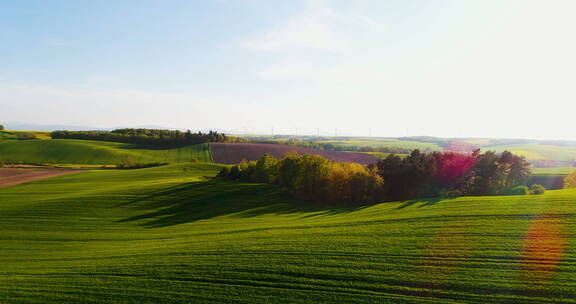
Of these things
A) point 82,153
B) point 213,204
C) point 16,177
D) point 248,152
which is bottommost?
point 213,204

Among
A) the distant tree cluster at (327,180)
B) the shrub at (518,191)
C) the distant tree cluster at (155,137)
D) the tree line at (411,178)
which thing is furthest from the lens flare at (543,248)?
the distant tree cluster at (155,137)

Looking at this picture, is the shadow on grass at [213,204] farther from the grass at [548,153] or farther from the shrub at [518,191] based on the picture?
the grass at [548,153]

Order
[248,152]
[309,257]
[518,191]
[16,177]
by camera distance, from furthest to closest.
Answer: [248,152] < [16,177] < [518,191] < [309,257]

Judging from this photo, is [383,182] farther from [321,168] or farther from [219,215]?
[219,215]

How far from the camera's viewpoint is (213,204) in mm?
34812

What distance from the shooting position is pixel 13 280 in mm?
14953

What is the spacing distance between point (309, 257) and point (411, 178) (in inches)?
1035

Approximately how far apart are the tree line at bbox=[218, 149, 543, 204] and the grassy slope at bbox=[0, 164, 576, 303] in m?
8.97

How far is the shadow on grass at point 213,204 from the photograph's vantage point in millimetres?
30312

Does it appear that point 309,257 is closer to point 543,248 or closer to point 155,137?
point 543,248

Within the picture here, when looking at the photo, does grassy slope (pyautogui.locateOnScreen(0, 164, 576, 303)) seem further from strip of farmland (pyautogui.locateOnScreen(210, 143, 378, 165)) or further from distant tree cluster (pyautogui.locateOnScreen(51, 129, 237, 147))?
distant tree cluster (pyautogui.locateOnScreen(51, 129, 237, 147))

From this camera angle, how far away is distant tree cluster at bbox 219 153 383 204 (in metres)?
35.3

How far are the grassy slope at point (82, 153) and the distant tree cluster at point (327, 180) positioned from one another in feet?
163

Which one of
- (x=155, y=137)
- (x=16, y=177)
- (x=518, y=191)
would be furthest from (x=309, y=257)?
(x=155, y=137)
